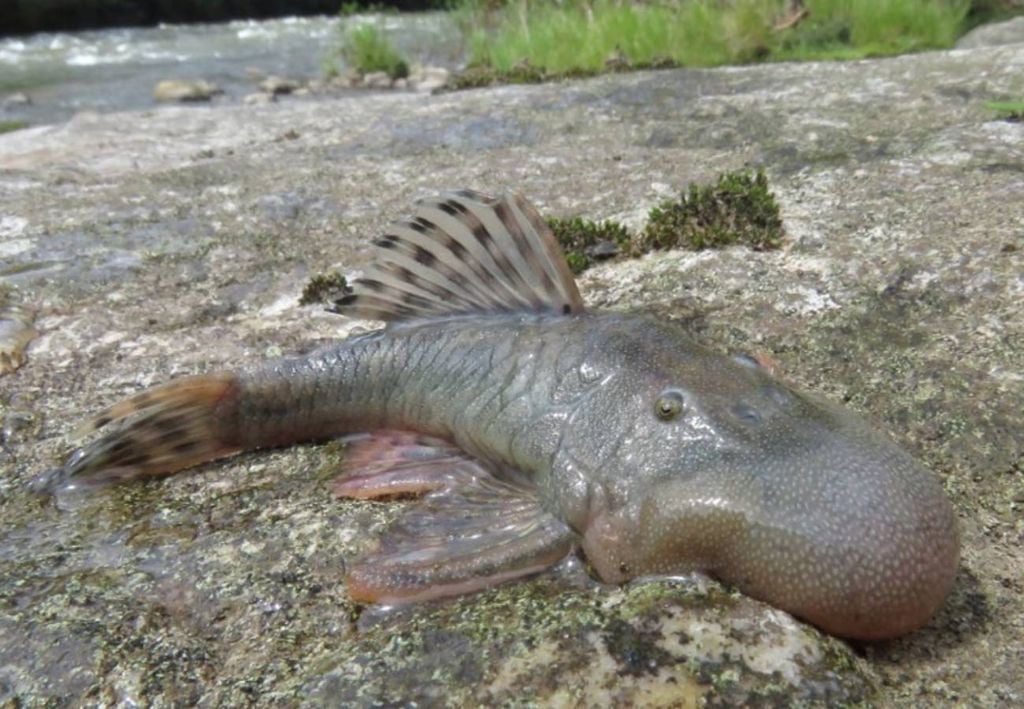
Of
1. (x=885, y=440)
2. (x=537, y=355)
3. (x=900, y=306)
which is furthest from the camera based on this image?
(x=900, y=306)

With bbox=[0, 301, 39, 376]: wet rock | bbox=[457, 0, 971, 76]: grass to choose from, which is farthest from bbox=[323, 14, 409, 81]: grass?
bbox=[0, 301, 39, 376]: wet rock

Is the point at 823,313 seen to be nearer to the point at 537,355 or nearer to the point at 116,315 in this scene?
the point at 537,355

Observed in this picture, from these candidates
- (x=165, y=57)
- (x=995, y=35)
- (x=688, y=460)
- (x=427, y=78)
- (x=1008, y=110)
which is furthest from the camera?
(x=165, y=57)

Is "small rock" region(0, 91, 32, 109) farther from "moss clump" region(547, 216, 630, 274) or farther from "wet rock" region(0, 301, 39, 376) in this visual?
"moss clump" region(547, 216, 630, 274)

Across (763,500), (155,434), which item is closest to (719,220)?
(763,500)

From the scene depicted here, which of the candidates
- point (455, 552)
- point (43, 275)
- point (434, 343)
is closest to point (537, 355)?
point (434, 343)

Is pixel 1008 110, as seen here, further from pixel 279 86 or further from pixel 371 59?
pixel 279 86
